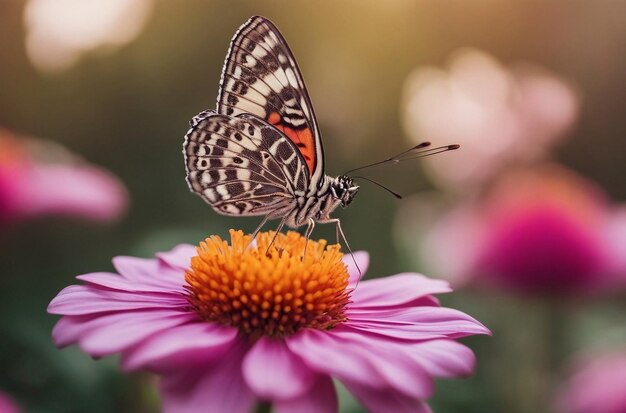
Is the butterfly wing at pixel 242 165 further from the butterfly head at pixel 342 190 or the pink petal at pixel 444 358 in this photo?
the pink petal at pixel 444 358

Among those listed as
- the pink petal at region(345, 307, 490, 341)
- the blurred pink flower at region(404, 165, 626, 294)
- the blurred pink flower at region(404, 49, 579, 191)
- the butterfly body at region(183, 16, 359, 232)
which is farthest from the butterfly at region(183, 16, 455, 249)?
the blurred pink flower at region(404, 49, 579, 191)

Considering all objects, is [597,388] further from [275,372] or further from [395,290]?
[275,372]

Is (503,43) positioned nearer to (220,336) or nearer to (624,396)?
(624,396)

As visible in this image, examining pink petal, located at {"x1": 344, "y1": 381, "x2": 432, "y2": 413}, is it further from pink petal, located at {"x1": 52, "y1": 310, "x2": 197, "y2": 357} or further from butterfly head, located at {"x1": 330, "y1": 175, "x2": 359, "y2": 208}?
butterfly head, located at {"x1": 330, "y1": 175, "x2": 359, "y2": 208}

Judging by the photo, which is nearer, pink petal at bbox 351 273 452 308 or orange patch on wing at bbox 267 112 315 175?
pink petal at bbox 351 273 452 308

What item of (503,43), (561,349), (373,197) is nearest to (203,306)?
(561,349)

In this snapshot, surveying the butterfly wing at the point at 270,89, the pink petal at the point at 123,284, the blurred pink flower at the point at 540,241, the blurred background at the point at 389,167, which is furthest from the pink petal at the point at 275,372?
the blurred pink flower at the point at 540,241
